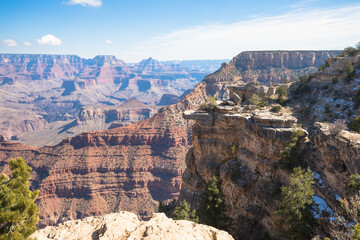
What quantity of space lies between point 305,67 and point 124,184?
13318 cm

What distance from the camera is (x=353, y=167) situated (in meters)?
20.8

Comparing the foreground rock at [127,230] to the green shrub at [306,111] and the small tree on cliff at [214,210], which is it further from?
the green shrub at [306,111]

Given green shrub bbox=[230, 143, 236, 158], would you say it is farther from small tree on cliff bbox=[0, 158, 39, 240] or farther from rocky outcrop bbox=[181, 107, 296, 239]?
small tree on cliff bbox=[0, 158, 39, 240]

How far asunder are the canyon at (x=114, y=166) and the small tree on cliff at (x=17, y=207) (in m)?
77.0

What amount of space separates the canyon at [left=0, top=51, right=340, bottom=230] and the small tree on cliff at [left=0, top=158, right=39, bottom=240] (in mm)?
77040

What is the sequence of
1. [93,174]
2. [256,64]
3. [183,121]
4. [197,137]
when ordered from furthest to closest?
[256,64], [183,121], [93,174], [197,137]

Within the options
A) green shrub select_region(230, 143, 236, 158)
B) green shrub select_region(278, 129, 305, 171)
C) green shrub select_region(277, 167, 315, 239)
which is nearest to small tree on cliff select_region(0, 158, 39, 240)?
→ green shrub select_region(277, 167, 315, 239)

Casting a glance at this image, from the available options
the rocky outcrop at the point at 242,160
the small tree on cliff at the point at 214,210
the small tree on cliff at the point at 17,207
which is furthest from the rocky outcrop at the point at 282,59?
the small tree on cliff at the point at 17,207

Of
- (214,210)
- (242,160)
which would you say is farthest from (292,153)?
(214,210)

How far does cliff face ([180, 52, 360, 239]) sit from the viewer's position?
23781mm

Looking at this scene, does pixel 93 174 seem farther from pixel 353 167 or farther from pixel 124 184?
pixel 353 167

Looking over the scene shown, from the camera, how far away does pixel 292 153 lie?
27.7 metres

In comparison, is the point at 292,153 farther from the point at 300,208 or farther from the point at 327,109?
A: the point at 327,109

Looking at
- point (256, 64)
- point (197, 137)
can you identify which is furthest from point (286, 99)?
point (256, 64)
